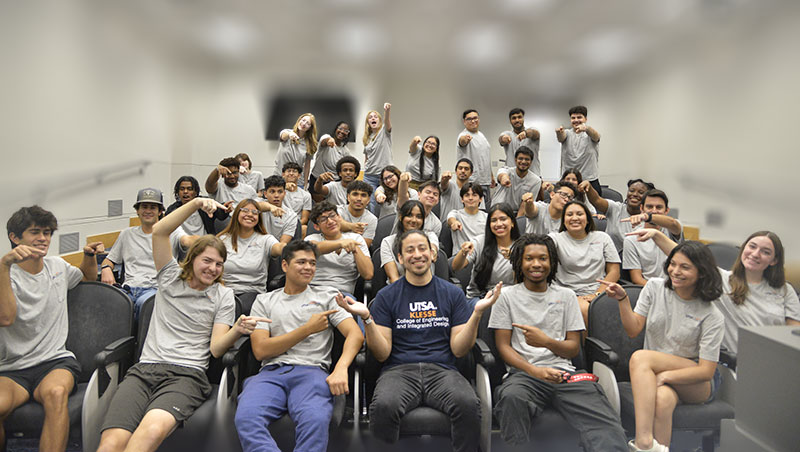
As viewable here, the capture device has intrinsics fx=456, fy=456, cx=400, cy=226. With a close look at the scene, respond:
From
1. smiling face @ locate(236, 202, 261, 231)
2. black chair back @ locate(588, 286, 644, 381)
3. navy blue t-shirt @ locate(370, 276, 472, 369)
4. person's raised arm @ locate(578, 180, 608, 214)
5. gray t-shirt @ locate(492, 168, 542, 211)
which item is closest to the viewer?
navy blue t-shirt @ locate(370, 276, 472, 369)

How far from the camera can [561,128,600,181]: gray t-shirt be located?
212 inches

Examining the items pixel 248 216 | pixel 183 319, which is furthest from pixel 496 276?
pixel 183 319

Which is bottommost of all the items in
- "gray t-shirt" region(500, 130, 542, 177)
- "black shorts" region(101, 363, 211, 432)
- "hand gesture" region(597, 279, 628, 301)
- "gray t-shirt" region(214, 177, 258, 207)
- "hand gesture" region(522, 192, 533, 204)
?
"black shorts" region(101, 363, 211, 432)

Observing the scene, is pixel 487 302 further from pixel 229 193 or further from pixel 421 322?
pixel 229 193

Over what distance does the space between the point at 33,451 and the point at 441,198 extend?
12.1 feet

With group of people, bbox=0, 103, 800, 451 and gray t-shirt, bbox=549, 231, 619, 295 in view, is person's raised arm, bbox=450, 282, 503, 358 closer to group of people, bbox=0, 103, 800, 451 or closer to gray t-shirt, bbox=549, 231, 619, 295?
group of people, bbox=0, 103, 800, 451

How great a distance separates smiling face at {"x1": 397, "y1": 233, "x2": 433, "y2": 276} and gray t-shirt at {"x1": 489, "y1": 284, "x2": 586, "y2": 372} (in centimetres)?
44

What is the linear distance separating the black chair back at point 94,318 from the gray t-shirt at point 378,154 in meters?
3.50

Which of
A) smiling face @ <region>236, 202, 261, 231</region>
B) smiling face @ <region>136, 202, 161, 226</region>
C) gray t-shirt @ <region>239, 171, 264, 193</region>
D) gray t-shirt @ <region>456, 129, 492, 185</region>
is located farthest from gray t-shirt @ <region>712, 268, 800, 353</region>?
gray t-shirt @ <region>239, 171, 264, 193</region>

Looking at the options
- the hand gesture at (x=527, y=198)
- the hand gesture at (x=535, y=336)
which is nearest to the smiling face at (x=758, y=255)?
the hand gesture at (x=535, y=336)

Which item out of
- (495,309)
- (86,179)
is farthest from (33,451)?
(86,179)

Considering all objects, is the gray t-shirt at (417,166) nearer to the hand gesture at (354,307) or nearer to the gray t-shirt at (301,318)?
the gray t-shirt at (301,318)

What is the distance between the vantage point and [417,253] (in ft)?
7.88

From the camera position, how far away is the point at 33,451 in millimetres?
2189
